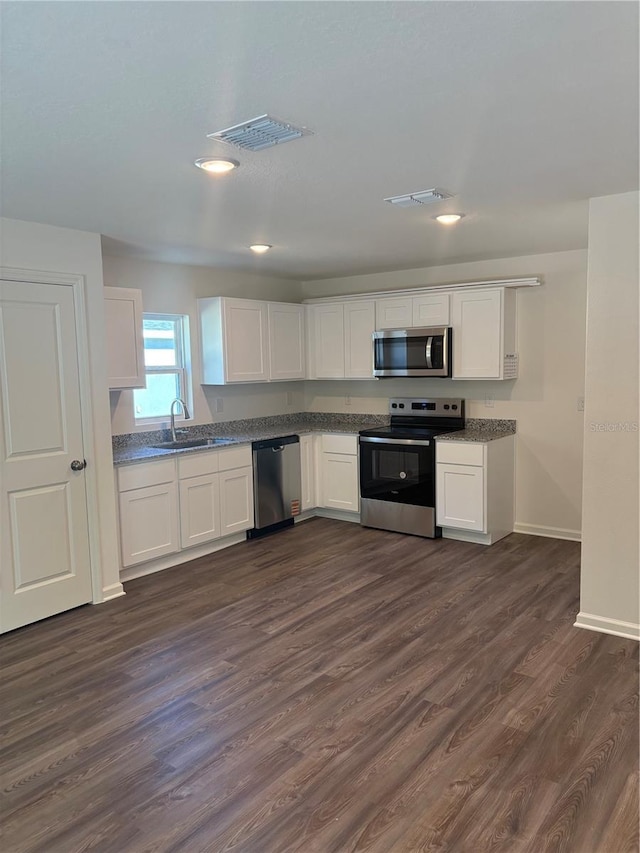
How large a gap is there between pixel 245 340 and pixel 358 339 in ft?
3.66

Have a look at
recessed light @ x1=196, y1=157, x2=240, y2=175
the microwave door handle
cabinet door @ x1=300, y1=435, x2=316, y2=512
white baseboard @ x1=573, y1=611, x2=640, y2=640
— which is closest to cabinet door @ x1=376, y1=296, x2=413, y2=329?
the microwave door handle

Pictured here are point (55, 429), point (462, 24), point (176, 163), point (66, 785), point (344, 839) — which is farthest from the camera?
point (55, 429)

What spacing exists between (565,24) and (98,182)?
208 centimetres

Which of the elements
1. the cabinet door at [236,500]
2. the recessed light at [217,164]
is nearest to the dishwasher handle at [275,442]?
the cabinet door at [236,500]

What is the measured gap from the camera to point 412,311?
5570 mm

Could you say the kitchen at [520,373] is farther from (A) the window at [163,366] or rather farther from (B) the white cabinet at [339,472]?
(B) the white cabinet at [339,472]

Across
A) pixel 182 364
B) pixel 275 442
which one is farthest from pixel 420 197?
pixel 182 364

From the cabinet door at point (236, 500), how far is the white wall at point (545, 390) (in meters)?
2.13

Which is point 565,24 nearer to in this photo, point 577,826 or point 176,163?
point 176,163

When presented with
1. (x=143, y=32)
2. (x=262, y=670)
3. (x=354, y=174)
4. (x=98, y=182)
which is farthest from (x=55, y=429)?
(x=143, y=32)

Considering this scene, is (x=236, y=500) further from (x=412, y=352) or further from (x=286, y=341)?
(x=412, y=352)

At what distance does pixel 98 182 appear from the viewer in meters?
2.85

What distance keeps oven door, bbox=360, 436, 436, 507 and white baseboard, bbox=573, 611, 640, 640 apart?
1.88m

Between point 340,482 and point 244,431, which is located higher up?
point 244,431
